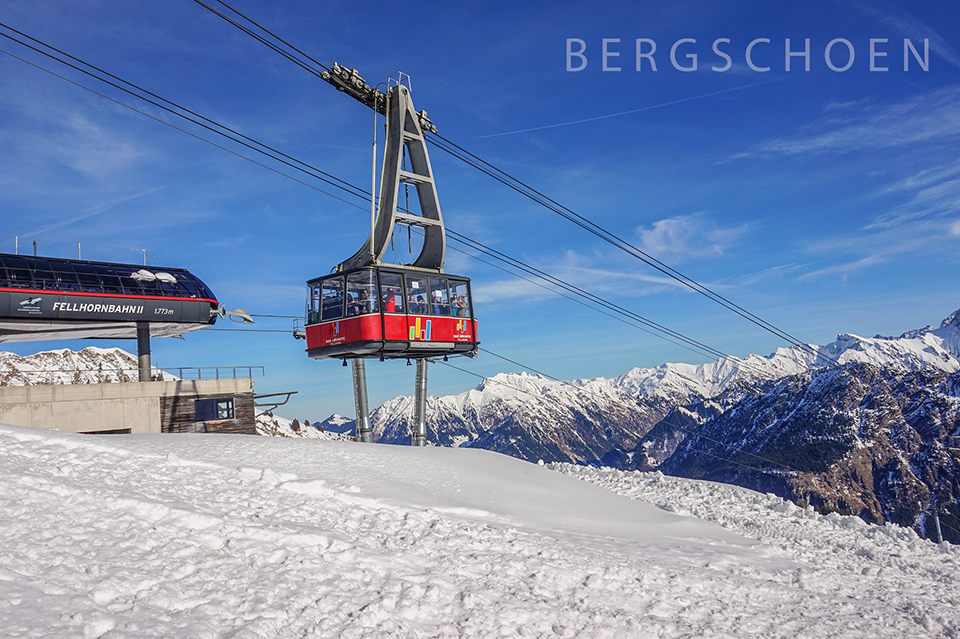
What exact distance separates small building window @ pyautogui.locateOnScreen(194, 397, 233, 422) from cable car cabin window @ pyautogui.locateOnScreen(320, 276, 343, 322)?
67.3ft

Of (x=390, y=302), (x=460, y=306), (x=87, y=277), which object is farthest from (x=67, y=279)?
(x=460, y=306)

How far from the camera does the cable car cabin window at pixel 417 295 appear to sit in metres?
26.2

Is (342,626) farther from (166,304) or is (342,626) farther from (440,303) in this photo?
(166,304)

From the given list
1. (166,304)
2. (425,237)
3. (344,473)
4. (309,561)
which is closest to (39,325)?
(166,304)

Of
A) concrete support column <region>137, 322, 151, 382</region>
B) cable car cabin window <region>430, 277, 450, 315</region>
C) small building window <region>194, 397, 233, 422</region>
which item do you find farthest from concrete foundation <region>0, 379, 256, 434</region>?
cable car cabin window <region>430, 277, 450, 315</region>

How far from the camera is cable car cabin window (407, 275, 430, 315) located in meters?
26.2

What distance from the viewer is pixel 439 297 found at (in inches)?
1080

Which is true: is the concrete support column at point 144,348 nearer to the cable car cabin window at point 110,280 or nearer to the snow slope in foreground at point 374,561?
the cable car cabin window at point 110,280

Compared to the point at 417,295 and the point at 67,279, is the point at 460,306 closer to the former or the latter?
the point at 417,295

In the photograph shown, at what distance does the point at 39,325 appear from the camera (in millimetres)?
37812

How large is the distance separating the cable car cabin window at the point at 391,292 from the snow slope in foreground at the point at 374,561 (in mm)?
8542

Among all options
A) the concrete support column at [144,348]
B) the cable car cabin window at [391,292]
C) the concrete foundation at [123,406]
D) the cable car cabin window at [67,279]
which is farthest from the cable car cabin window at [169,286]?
the cable car cabin window at [391,292]

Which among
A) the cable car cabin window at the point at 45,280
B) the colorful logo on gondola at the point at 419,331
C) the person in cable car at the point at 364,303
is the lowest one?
the colorful logo on gondola at the point at 419,331

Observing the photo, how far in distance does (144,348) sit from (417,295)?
974 inches
